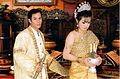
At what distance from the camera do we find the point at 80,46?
3846mm

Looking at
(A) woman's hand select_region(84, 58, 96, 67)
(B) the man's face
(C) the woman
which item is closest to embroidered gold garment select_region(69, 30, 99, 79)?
(C) the woman

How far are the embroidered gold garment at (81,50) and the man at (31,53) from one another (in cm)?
31

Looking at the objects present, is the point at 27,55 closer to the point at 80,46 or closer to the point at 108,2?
the point at 80,46

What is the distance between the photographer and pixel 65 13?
7.05 m

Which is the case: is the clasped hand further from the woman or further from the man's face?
the man's face

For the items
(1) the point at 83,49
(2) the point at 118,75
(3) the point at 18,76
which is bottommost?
(2) the point at 118,75

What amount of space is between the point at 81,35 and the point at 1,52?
3054 mm

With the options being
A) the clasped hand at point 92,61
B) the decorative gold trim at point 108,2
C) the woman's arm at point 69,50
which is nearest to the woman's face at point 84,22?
the woman's arm at point 69,50

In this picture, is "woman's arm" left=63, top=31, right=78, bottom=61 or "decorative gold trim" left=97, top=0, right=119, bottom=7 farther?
"decorative gold trim" left=97, top=0, right=119, bottom=7

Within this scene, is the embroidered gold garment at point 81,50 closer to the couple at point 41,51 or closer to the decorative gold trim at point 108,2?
the couple at point 41,51

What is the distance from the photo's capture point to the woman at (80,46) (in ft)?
12.2

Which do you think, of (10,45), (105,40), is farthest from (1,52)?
(105,40)

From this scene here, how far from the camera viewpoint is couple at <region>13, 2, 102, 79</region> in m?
3.66

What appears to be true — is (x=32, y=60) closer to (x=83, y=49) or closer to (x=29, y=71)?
(x=29, y=71)
